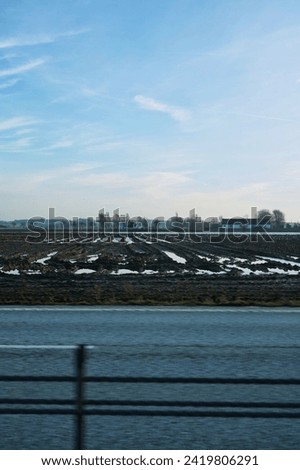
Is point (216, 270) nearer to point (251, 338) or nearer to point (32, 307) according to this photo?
point (32, 307)

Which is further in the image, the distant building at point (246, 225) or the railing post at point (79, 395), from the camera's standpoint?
the distant building at point (246, 225)

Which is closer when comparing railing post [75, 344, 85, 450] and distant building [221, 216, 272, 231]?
railing post [75, 344, 85, 450]

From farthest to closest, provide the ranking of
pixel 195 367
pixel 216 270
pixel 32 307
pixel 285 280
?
pixel 216 270
pixel 285 280
pixel 32 307
pixel 195 367

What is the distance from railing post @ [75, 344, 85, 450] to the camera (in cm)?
456

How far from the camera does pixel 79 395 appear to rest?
464 cm

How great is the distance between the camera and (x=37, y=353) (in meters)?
8.72

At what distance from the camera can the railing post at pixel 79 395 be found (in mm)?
4562

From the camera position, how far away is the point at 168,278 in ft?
86.0

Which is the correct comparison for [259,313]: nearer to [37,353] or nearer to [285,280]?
[37,353]

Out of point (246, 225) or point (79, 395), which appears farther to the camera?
point (246, 225)
